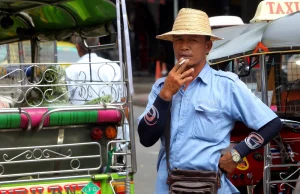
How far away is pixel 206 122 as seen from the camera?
12.6ft

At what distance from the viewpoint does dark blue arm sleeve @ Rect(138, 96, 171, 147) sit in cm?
381

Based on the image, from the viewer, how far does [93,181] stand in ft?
16.0

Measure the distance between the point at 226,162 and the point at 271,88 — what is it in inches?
120

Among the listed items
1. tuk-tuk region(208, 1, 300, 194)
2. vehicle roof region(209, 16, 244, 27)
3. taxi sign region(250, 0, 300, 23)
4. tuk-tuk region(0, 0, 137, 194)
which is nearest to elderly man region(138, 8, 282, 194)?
tuk-tuk region(0, 0, 137, 194)

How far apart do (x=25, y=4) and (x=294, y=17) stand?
94.1 inches

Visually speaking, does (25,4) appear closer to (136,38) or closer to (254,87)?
(254,87)

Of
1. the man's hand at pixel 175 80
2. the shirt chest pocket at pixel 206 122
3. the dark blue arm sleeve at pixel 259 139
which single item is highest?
the man's hand at pixel 175 80

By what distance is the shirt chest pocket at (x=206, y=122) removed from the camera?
384 centimetres

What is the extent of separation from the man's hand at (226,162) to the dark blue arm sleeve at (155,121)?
360mm

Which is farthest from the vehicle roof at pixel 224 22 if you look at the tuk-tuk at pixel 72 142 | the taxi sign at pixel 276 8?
the tuk-tuk at pixel 72 142

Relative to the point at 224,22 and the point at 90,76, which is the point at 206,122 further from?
the point at 224,22

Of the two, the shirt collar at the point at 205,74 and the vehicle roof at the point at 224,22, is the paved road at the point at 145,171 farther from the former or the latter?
the shirt collar at the point at 205,74

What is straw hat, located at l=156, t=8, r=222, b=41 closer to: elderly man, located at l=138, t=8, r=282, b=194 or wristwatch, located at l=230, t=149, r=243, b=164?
elderly man, located at l=138, t=8, r=282, b=194

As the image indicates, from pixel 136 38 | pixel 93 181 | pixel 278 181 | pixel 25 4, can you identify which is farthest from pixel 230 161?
pixel 136 38
